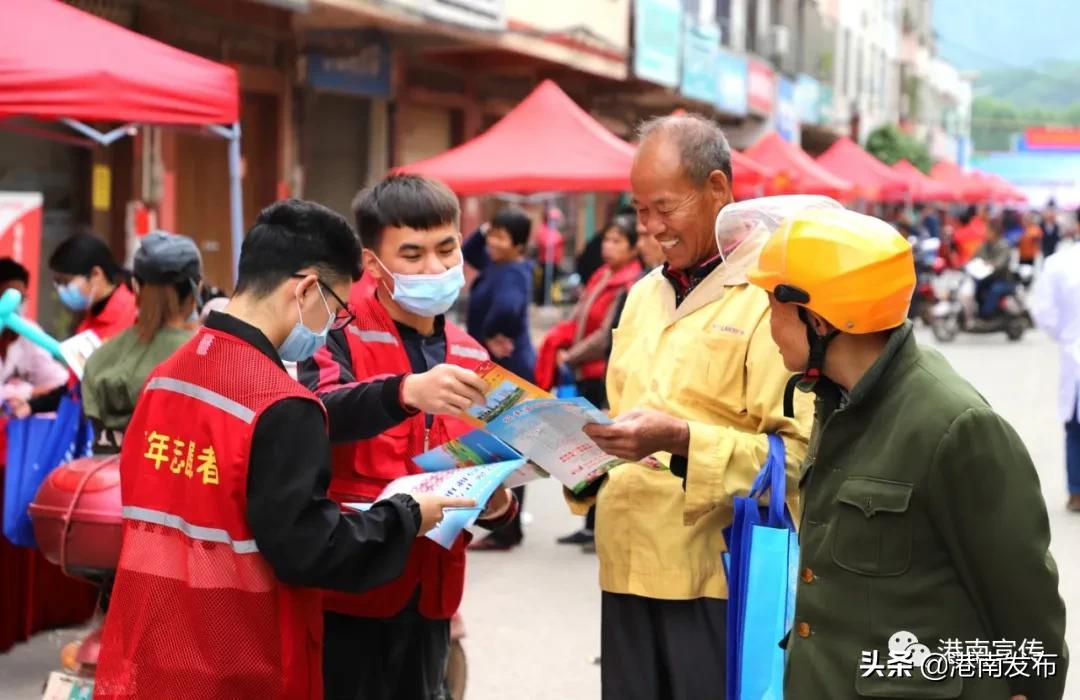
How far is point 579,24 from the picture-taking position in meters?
20.4

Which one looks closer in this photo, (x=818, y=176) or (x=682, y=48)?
(x=818, y=176)

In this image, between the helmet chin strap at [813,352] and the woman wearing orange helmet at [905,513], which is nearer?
the woman wearing orange helmet at [905,513]

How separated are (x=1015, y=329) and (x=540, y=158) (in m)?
12.6

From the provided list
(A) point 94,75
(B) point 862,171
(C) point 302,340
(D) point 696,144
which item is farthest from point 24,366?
(B) point 862,171

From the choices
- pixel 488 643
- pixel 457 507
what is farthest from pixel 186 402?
pixel 488 643

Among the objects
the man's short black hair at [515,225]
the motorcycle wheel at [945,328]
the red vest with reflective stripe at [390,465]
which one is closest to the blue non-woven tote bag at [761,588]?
the red vest with reflective stripe at [390,465]

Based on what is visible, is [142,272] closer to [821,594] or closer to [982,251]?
[821,594]

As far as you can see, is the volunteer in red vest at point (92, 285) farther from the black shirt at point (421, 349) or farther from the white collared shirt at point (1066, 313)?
the white collared shirt at point (1066, 313)

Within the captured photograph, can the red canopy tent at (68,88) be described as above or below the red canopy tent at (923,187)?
above

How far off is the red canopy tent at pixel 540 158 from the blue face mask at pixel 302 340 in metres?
8.61

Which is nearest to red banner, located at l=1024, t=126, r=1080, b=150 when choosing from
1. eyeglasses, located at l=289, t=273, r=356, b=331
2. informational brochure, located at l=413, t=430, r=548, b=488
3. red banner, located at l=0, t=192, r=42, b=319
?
red banner, located at l=0, t=192, r=42, b=319

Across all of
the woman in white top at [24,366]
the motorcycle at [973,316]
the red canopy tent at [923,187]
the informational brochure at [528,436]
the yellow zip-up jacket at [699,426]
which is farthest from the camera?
the red canopy tent at [923,187]

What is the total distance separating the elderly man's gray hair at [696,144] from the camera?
342 centimetres

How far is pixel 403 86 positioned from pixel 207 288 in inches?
493
